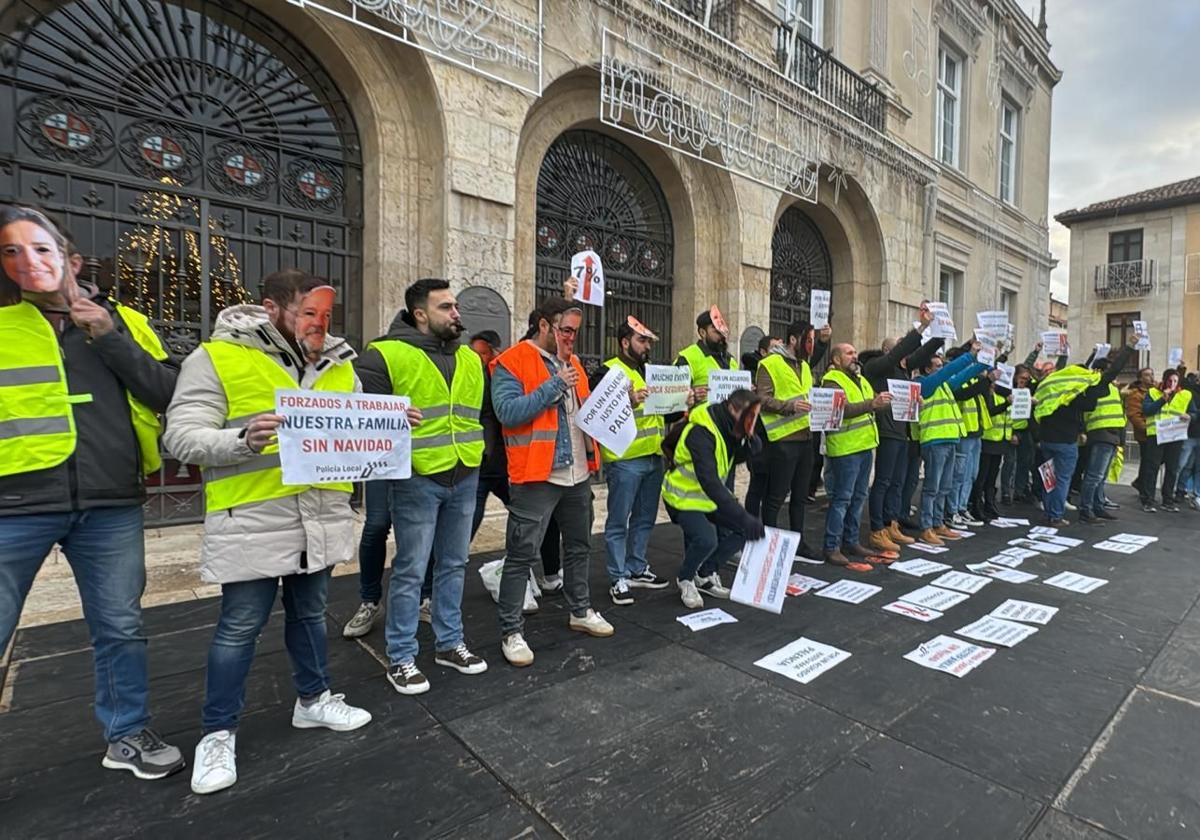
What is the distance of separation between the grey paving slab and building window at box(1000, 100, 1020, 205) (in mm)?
18949

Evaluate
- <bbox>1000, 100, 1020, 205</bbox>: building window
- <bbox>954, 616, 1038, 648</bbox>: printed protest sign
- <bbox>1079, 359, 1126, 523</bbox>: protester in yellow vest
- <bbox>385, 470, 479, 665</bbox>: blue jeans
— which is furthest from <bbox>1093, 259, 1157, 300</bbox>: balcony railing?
<bbox>385, 470, 479, 665</bbox>: blue jeans

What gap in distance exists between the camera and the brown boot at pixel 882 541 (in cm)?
566

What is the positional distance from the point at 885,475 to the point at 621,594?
10.4 feet

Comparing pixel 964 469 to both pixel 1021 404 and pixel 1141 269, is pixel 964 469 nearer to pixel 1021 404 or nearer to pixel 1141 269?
pixel 1021 404

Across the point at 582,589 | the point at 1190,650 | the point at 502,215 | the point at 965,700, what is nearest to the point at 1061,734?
the point at 965,700

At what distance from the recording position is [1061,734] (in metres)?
2.69

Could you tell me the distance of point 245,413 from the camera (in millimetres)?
2246

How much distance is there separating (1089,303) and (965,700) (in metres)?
32.9

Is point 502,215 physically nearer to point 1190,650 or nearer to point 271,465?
point 271,465

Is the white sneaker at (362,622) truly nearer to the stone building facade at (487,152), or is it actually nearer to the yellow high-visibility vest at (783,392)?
the yellow high-visibility vest at (783,392)

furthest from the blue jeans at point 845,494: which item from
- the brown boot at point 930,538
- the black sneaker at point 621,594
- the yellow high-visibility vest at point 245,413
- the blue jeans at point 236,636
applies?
the yellow high-visibility vest at point 245,413

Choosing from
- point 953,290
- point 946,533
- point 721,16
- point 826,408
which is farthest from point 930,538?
point 953,290

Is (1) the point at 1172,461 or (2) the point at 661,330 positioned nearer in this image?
(1) the point at 1172,461

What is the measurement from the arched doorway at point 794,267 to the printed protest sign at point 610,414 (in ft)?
28.5
